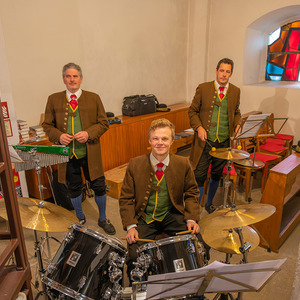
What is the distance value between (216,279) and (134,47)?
4.53 meters

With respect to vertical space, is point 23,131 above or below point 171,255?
above

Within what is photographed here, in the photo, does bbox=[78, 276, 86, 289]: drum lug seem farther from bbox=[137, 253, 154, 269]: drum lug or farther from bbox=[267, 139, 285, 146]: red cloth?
bbox=[267, 139, 285, 146]: red cloth

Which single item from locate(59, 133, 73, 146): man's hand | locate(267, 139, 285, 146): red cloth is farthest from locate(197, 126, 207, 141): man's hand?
locate(267, 139, 285, 146): red cloth

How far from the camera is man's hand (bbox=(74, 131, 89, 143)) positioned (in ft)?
9.61

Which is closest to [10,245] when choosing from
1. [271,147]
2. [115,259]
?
[115,259]

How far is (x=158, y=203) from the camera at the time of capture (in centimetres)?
239

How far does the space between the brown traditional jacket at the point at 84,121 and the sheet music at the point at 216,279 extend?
1.89m

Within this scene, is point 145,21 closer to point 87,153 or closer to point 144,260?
point 87,153

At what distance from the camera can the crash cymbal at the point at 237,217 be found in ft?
6.31

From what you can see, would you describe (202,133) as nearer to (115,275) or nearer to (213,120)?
(213,120)

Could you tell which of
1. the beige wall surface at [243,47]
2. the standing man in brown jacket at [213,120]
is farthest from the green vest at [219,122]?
the beige wall surface at [243,47]

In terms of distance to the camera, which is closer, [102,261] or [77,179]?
[102,261]

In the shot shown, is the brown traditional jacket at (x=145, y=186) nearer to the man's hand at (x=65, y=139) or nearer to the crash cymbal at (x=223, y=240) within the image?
the crash cymbal at (x=223, y=240)

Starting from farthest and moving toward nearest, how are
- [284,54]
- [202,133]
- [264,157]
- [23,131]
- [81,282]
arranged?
[284,54] < [264,157] < [23,131] < [202,133] < [81,282]
